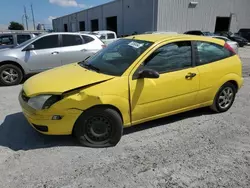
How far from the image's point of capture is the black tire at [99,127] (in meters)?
3.09

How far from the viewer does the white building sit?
80.6ft

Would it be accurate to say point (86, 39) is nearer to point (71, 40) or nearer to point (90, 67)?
point (71, 40)

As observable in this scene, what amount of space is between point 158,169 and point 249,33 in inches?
1068

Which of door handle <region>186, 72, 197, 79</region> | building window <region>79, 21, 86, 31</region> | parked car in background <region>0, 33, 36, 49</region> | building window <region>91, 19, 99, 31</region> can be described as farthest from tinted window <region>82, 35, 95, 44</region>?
building window <region>79, 21, 86, 31</region>

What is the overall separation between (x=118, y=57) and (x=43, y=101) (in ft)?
4.50

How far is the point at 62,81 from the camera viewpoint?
10.5 ft

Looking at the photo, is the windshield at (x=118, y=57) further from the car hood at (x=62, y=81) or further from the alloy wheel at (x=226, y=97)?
the alloy wheel at (x=226, y=97)

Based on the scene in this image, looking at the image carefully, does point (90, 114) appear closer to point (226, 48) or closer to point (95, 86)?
point (95, 86)

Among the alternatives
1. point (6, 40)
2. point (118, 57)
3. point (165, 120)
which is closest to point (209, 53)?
point (165, 120)

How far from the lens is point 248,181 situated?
8.53 ft

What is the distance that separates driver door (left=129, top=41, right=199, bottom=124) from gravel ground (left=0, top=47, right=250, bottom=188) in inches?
15.8

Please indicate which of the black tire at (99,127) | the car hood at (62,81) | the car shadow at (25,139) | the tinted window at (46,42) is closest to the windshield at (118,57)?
the car hood at (62,81)

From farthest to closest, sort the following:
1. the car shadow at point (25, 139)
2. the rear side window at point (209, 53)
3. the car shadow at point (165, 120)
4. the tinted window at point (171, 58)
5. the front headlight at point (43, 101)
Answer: the rear side window at point (209, 53)
the car shadow at point (165, 120)
the tinted window at point (171, 58)
the car shadow at point (25, 139)
the front headlight at point (43, 101)

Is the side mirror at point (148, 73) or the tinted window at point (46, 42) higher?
the tinted window at point (46, 42)
